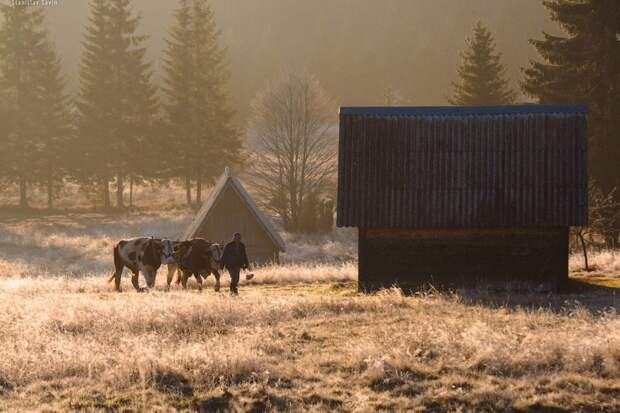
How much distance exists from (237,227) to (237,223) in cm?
19

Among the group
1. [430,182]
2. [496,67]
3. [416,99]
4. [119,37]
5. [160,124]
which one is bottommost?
[430,182]

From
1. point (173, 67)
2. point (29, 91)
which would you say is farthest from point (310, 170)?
point (29, 91)

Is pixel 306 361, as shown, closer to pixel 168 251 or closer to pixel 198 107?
pixel 168 251

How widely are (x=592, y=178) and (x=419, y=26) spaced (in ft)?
503

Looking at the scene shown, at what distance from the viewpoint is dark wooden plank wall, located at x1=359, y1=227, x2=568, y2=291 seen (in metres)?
20.8

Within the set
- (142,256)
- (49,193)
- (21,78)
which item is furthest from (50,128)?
(142,256)

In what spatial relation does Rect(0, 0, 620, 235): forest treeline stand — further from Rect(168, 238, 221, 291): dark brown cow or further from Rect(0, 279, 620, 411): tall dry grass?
Rect(0, 279, 620, 411): tall dry grass

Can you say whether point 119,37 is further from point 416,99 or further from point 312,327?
point 416,99

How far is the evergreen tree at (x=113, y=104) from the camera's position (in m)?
52.8

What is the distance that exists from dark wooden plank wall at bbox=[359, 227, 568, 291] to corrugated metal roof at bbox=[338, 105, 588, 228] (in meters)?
0.64

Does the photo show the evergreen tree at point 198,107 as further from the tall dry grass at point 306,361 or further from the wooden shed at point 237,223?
the tall dry grass at point 306,361

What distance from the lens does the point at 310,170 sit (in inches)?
1695

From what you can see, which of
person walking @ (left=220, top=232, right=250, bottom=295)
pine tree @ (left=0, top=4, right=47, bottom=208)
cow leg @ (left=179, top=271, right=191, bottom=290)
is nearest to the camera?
person walking @ (left=220, top=232, right=250, bottom=295)

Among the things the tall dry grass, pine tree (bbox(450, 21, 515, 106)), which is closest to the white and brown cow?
the tall dry grass
